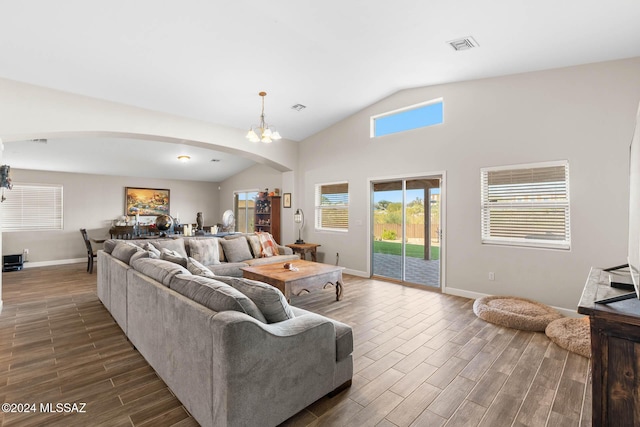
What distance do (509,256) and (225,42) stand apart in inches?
185

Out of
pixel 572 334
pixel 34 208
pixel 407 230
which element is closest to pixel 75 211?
pixel 34 208

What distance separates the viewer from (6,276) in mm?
5898

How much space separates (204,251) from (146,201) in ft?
17.7

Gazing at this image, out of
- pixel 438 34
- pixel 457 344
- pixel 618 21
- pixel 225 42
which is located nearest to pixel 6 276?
pixel 225 42

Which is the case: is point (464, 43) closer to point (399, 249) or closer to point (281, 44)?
point (281, 44)

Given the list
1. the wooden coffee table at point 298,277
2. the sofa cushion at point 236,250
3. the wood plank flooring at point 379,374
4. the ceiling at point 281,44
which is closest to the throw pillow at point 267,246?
the sofa cushion at point 236,250

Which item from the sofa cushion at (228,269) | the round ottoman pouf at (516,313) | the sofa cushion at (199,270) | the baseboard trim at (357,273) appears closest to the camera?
the sofa cushion at (199,270)

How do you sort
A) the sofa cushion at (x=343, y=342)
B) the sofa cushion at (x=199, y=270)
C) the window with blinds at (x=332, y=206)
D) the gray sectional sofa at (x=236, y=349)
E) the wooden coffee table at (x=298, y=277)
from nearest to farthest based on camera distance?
1. the gray sectional sofa at (x=236, y=349)
2. the sofa cushion at (x=343, y=342)
3. the sofa cushion at (x=199, y=270)
4. the wooden coffee table at (x=298, y=277)
5. the window with blinds at (x=332, y=206)

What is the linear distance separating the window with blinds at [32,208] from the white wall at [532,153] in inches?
314

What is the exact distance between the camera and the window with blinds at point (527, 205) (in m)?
3.81

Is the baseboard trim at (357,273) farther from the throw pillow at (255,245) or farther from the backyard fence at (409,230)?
the throw pillow at (255,245)

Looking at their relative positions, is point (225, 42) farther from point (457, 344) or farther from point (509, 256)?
point (509, 256)

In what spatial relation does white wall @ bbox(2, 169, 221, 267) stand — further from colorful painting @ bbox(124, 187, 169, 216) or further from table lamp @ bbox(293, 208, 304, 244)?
table lamp @ bbox(293, 208, 304, 244)

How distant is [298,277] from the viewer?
12.1ft
